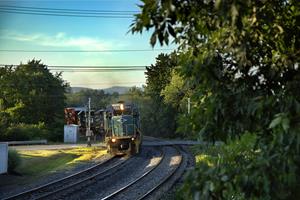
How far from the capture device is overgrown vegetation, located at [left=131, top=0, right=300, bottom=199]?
3.80 m

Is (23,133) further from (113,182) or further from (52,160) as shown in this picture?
(113,182)

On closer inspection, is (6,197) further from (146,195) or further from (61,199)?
(146,195)

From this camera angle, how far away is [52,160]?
37.3 metres

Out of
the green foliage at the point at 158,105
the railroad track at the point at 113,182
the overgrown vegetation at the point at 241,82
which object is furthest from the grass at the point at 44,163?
the green foliage at the point at 158,105

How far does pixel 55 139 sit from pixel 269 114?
68.0 metres

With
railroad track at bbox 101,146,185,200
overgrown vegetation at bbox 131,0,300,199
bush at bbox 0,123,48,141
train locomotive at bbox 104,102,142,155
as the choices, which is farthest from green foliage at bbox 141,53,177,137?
overgrown vegetation at bbox 131,0,300,199

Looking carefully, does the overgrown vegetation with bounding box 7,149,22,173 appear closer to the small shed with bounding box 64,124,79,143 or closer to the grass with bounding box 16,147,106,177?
the grass with bounding box 16,147,106,177

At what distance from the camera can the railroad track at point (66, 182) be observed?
19812 mm

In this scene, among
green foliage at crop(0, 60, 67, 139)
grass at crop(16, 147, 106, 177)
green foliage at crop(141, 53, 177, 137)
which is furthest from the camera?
green foliage at crop(141, 53, 177, 137)

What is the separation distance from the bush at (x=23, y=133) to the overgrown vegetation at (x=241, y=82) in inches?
2368

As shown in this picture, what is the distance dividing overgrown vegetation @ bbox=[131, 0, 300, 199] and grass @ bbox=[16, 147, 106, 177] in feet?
80.4

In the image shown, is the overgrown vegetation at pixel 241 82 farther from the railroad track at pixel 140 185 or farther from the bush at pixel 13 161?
the bush at pixel 13 161

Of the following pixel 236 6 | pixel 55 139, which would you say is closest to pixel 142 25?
pixel 236 6

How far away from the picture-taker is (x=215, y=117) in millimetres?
4457
